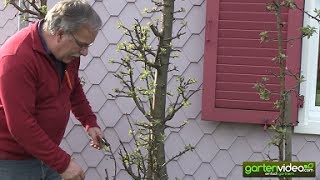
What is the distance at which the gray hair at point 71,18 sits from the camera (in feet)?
9.00

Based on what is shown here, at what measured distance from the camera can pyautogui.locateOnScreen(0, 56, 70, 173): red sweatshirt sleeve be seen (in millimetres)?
2670

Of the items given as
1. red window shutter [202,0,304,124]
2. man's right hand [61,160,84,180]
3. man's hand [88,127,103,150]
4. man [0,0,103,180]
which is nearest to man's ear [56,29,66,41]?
man [0,0,103,180]

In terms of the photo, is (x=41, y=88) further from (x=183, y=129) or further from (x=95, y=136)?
(x=183, y=129)

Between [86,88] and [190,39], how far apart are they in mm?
885

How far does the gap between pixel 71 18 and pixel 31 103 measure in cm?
40

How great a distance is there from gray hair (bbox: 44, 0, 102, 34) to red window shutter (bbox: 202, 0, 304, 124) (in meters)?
1.77

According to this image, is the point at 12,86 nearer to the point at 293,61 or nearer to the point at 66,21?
the point at 66,21

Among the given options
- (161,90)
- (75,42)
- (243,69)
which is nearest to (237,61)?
(243,69)

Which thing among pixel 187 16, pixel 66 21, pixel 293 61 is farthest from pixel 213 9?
pixel 66 21

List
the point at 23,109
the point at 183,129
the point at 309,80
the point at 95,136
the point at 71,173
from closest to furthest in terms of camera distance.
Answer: the point at 23,109
the point at 71,173
the point at 95,136
the point at 309,80
the point at 183,129

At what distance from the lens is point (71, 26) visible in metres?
2.74

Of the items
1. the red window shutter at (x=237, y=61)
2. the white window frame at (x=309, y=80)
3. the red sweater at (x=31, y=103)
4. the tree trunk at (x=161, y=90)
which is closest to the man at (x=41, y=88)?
the red sweater at (x=31, y=103)

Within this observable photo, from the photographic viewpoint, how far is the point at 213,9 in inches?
175

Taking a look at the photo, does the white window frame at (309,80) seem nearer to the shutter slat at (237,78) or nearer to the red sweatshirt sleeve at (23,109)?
the shutter slat at (237,78)
